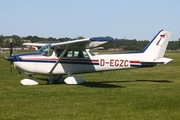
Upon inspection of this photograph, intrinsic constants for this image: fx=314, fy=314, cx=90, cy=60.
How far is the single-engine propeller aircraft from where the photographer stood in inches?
481

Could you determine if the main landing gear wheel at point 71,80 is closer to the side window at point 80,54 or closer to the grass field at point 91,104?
the side window at point 80,54

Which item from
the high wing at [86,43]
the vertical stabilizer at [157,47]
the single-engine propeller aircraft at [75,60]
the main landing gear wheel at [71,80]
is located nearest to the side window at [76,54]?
the single-engine propeller aircraft at [75,60]

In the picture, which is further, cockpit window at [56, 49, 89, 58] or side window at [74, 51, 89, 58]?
side window at [74, 51, 89, 58]

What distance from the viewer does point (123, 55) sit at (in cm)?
1348

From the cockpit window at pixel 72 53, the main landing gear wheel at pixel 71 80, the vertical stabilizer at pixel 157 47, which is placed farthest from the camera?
the vertical stabilizer at pixel 157 47

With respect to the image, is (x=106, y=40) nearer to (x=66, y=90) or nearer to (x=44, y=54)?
(x=66, y=90)

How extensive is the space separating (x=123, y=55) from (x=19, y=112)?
728 centimetres

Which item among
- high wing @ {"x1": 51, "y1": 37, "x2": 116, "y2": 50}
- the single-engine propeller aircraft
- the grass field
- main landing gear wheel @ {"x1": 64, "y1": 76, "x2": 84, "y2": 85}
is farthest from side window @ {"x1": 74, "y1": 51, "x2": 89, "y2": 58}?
the grass field

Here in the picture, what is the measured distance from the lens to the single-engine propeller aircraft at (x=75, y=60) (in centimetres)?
1222

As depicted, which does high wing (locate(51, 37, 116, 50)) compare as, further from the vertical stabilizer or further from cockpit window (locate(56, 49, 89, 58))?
the vertical stabilizer

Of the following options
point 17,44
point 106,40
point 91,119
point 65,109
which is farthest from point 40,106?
point 17,44

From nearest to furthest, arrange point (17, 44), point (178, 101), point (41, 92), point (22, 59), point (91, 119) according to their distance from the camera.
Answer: point (91, 119)
point (178, 101)
point (41, 92)
point (22, 59)
point (17, 44)

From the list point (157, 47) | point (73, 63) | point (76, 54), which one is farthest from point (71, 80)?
point (157, 47)

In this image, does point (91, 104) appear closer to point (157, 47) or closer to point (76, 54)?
point (76, 54)
